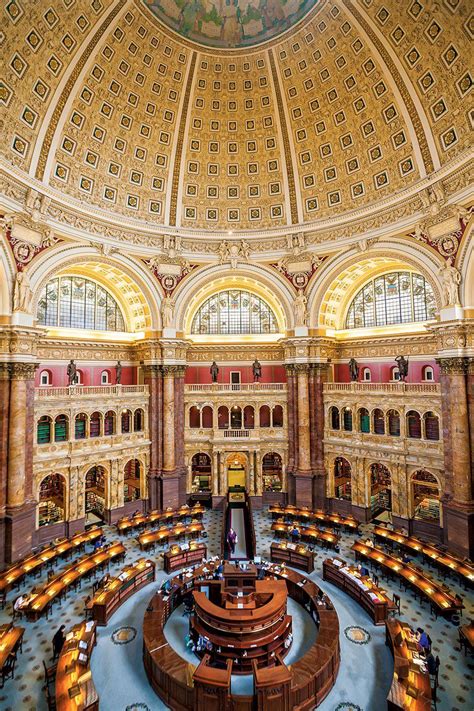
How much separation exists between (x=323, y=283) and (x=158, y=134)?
53.1ft

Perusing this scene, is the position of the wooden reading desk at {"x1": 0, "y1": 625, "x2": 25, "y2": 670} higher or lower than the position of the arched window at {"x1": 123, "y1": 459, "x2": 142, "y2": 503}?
lower

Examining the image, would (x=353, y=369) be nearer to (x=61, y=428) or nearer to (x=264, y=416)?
(x=264, y=416)

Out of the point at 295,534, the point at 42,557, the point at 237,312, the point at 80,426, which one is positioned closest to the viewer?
the point at 42,557

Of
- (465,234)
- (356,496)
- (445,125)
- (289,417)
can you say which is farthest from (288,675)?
(445,125)

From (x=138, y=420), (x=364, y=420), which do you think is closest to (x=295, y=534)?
Result: (x=364, y=420)

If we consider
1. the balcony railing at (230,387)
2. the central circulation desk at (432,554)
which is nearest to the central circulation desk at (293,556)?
the central circulation desk at (432,554)

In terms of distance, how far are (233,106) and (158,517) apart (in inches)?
1153

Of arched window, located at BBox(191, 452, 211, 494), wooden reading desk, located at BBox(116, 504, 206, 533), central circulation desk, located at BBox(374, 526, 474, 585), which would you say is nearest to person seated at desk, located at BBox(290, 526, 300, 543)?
central circulation desk, located at BBox(374, 526, 474, 585)

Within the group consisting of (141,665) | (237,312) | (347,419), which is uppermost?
(237,312)

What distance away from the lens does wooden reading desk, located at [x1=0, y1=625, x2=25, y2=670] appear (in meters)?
12.5

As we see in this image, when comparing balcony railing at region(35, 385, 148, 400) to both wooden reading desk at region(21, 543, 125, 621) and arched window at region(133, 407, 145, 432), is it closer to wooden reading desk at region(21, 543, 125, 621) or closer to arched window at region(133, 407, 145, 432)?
arched window at region(133, 407, 145, 432)

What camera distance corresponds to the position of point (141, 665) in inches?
530

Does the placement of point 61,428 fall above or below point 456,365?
below

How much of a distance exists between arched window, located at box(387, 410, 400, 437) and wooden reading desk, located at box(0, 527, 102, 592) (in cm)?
2035
